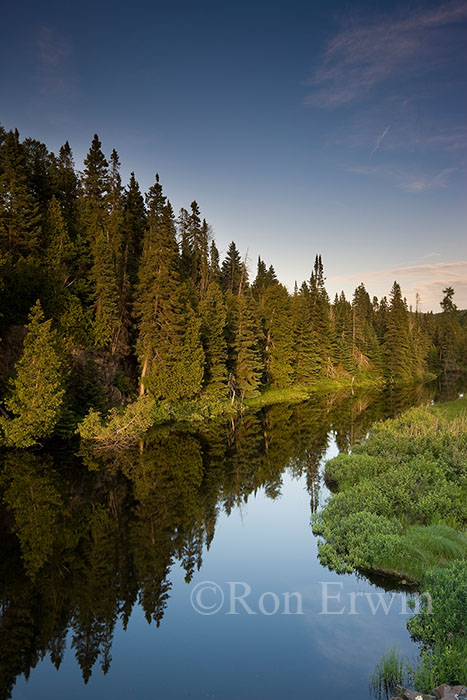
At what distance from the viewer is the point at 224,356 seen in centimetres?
4062

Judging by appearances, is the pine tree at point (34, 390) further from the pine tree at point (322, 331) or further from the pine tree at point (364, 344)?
the pine tree at point (364, 344)

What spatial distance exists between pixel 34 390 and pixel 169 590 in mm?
15786

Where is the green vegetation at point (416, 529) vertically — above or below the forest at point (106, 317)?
below

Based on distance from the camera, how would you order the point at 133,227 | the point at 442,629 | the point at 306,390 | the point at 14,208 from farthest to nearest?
1. the point at 306,390
2. the point at 133,227
3. the point at 14,208
4. the point at 442,629

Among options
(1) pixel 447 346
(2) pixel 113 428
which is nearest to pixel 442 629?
(2) pixel 113 428

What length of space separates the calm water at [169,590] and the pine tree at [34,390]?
6.89ft

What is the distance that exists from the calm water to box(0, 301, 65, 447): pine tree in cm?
210

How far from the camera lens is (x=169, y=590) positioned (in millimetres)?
11094

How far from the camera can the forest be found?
1013 inches

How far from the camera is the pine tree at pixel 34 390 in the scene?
22906 millimetres

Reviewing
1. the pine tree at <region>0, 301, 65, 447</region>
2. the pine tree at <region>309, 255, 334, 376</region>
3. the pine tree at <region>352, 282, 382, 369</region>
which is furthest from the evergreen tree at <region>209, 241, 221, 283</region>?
the pine tree at <region>0, 301, 65, 447</region>

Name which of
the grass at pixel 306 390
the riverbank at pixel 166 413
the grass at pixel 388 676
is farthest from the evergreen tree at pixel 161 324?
the grass at pixel 388 676

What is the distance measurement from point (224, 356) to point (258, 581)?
96.9ft

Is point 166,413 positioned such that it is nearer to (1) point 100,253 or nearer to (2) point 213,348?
(2) point 213,348
